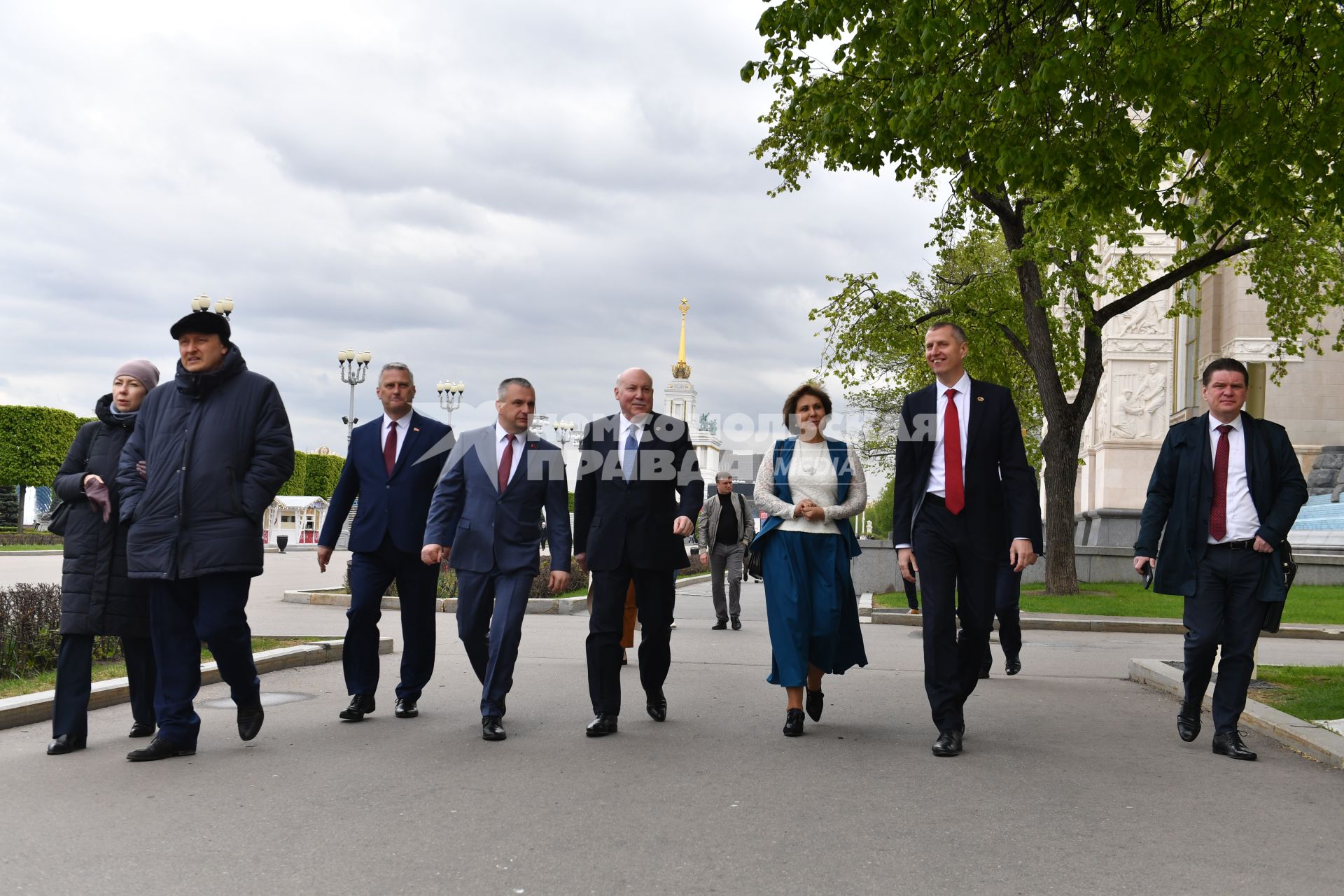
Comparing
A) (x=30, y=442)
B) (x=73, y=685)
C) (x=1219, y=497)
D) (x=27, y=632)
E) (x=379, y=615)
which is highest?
(x=30, y=442)

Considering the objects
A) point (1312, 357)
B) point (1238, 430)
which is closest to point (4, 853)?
point (1238, 430)

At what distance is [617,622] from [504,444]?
50.2 inches

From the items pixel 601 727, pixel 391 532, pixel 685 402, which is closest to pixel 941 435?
pixel 601 727

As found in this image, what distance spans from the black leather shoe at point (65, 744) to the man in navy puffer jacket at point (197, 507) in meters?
0.45

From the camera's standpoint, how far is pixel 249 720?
664 cm

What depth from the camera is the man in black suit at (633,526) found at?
7422mm

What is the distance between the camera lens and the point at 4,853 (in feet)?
14.6

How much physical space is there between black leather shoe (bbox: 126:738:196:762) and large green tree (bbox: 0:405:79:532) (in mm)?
51601

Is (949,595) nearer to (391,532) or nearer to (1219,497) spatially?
(1219,497)

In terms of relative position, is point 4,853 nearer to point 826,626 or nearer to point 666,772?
point 666,772

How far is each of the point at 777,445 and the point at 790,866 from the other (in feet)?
12.5

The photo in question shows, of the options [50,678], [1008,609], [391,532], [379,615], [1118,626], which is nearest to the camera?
[391,532]

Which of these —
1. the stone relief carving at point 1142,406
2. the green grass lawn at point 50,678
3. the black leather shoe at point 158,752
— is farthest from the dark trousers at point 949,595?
the stone relief carving at point 1142,406

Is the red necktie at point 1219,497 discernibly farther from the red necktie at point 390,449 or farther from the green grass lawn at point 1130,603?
the green grass lawn at point 1130,603
